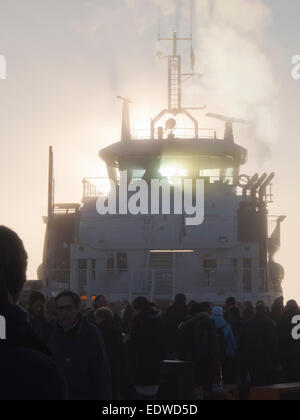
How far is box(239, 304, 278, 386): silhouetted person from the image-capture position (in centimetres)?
1330

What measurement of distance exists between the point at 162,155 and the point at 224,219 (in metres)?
3.65

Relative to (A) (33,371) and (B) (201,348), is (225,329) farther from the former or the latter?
(A) (33,371)

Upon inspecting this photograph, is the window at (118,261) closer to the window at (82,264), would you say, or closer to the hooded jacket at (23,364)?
the window at (82,264)

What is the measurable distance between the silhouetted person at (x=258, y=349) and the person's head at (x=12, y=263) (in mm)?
10874

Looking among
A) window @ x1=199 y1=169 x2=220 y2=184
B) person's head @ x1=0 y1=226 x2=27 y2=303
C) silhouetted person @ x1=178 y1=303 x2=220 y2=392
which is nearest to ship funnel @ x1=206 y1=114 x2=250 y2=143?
window @ x1=199 y1=169 x2=220 y2=184

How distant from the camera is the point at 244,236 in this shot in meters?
30.8

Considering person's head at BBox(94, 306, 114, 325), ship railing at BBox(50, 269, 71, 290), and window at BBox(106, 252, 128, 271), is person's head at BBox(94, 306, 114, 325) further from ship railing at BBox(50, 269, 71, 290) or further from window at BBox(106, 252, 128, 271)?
ship railing at BBox(50, 269, 71, 290)

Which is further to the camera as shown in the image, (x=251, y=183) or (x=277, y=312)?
(x=251, y=183)

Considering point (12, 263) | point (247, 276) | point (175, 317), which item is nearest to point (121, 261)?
point (247, 276)

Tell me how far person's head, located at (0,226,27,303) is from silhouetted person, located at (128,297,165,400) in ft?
26.5

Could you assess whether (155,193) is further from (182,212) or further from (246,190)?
(246,190)

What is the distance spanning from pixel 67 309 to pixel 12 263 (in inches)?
185

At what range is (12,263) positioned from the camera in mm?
2605

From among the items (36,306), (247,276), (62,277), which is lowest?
(36,306)
